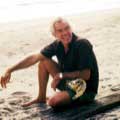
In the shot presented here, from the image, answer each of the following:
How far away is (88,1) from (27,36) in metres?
9.10

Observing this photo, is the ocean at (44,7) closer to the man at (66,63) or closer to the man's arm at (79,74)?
the man at (66,63)

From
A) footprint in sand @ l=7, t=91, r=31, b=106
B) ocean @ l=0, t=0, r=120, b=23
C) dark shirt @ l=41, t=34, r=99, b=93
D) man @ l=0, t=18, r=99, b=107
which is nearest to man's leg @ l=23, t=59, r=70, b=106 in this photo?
man @ l=0, t=18, r=99, b=107

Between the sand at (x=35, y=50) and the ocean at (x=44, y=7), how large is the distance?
961mm

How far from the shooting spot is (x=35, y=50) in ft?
31.3

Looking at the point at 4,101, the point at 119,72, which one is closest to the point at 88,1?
the point at 119,72

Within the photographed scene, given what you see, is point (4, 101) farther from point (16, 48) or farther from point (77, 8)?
point (77, 8)

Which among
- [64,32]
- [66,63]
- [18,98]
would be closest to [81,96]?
[66,63]

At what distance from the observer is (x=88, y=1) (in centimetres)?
1981

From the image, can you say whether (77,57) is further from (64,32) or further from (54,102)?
(54,102)

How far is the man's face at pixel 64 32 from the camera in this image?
194 inches

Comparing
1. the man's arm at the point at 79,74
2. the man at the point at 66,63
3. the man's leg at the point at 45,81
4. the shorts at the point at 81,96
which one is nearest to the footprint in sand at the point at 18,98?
the man's leg at the point at 45,81

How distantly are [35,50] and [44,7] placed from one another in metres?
8.06

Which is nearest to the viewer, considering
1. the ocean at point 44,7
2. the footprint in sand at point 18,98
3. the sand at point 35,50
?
the sand at point 35,50

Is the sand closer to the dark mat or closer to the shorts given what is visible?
the dark mat
